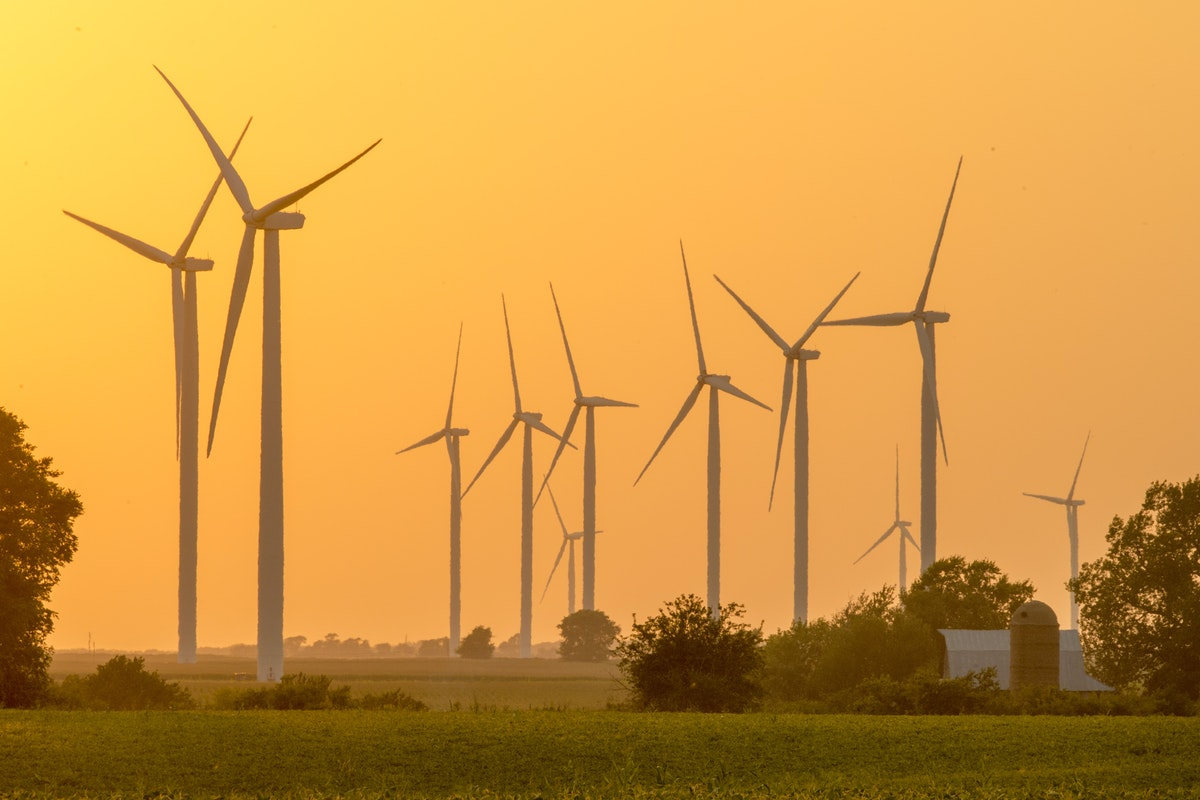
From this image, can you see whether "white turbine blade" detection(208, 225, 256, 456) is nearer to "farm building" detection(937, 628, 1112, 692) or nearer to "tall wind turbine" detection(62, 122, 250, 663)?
"tall wind turbine" detection(62, 122, 250, 663)

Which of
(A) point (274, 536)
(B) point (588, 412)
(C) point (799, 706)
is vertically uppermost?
(B) point (588, 412)

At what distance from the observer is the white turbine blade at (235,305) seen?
114438 millimetres

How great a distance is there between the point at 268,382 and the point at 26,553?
27398mm

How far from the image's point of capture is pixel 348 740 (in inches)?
2859

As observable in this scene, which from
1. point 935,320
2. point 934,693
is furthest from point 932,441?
point 934,693

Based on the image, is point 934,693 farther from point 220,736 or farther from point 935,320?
point 935,320

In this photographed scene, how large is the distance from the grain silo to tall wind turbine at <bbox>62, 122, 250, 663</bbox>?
193 ft

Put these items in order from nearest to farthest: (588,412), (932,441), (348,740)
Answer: (348,740)
(932,441)
(588,412)

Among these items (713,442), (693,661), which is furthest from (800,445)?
(693,661)

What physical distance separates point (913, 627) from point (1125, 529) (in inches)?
596

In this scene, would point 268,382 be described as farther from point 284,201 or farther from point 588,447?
point 588,447

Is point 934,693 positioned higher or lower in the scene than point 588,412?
lower

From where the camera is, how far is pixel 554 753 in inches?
Result: 2798

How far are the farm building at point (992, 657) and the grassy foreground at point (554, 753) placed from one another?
130 ft
